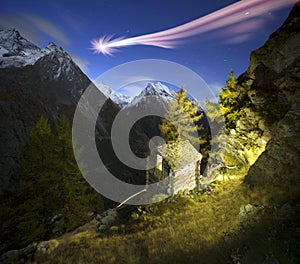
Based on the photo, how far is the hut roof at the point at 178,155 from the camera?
18.1 meters

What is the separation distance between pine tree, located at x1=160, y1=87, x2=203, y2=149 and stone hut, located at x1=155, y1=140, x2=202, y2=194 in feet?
23.5

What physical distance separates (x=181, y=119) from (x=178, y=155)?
923 centimetres

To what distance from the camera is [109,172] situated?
4781 centimetres

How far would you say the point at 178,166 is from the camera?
705 inches

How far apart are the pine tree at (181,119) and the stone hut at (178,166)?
23.5ft

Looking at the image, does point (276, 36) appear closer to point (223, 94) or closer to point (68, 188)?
point (223, 94)

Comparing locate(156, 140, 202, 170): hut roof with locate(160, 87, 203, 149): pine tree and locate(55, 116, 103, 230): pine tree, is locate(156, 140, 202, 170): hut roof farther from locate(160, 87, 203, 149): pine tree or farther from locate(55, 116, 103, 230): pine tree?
locate(55, 116, 103, 230): pine tree

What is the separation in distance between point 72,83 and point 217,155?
87.7m

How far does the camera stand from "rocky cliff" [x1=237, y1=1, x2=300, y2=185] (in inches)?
415

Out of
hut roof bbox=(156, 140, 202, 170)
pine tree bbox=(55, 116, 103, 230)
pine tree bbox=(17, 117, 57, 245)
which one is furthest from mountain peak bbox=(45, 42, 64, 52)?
hut roof bbox=(156, 140, 202, 170)

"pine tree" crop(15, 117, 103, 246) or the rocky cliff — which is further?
"pine tree" crop(15, 117, 103, 246)

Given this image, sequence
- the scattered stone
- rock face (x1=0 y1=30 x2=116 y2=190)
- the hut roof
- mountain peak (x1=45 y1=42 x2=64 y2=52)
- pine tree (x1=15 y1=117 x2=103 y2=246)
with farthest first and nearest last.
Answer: mountain peak (x1=45 y1=42 x2=64 y2=52) → rock face (x1=0 y1=30 x2=116 y2=190) → the hut roof → pine tree (x1=15 y1=117 x2=103 y2=246) → the scattered stone

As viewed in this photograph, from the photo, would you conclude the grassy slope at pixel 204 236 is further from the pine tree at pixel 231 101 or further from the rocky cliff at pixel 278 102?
the pine tree at pixel 231 101

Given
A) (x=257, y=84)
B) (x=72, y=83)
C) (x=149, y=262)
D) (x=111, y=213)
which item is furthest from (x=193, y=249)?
(x=72, y=83)
